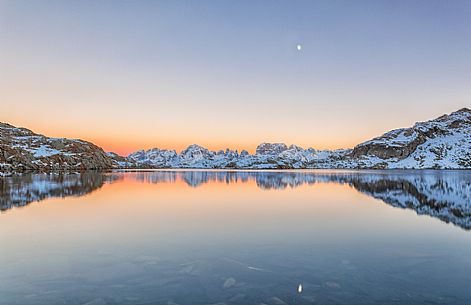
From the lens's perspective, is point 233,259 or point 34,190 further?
point 34,190

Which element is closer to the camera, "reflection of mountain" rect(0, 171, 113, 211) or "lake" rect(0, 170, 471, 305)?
"lake" rect(0, 170, 471, 305)

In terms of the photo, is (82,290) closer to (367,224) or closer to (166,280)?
(166,280)

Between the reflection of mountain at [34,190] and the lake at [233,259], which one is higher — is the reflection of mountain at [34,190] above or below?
above

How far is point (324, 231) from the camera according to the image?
20.8 metres

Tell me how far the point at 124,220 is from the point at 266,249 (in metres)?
14.1

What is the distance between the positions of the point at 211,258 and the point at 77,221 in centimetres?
1479

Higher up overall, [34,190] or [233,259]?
[34,190]

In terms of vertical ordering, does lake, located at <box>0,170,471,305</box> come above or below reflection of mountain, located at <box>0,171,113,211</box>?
below

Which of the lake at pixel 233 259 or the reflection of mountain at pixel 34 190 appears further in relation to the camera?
the reflection of mountain at pixel 34 190

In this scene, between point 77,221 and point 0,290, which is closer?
point 0,290

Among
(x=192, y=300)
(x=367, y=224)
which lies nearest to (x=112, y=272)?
(x=192, y=300)

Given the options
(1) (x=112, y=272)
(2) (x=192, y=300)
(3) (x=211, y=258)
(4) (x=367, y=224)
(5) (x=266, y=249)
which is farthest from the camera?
(4) (x=367, y=224)

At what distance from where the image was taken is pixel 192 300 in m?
9.65

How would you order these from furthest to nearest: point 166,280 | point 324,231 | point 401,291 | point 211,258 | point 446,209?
point 446,209, point 324,231, point 211,258, point 166,280, point 401,291
